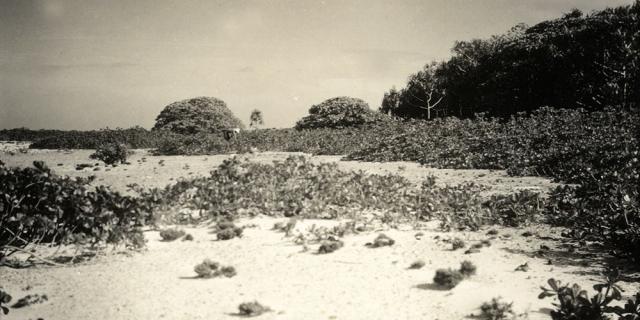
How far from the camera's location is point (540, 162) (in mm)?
10047

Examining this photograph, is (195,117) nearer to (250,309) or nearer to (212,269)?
(212,269)

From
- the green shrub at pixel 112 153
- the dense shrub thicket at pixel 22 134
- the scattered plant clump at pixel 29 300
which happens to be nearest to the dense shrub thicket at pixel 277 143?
the green shrub at pixel 112 153

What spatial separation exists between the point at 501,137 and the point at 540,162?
8.62ft

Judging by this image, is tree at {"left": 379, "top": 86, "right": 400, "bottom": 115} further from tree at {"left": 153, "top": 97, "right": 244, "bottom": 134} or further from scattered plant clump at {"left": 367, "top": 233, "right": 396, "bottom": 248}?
scattered plant clump at {"left": 367, "top": 233, "right": 396, "bottom": 248}

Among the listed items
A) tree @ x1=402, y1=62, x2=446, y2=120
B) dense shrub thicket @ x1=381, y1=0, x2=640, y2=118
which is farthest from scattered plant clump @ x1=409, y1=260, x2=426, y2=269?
tree @ x1=402, y1=62, x2=446, y2=120

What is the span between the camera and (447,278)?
13.0 ft

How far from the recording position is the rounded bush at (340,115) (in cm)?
2425

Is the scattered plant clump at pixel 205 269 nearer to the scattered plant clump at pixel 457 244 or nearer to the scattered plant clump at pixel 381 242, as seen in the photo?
the scattered plant clump at pixel 381 242

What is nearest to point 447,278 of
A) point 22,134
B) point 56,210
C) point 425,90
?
point 56,210

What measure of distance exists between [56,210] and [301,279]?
8.82 ft

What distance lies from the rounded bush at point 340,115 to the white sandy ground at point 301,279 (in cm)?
1859

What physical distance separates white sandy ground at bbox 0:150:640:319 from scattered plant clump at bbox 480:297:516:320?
16 cm

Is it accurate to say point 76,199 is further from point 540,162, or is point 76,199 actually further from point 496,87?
point 496,87

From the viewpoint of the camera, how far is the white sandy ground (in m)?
3.60
